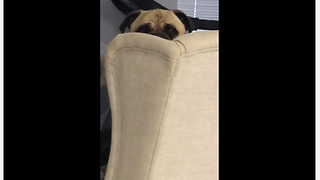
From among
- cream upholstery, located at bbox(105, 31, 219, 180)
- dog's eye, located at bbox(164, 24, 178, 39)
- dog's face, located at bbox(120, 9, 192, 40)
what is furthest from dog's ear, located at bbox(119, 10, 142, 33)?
cream upholstery, located at bbox(105, 31, 219, 180)

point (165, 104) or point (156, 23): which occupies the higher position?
point (165, 104)

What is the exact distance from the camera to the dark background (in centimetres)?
83

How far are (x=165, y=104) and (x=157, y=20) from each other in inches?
49.4

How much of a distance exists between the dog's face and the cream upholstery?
1.10 m

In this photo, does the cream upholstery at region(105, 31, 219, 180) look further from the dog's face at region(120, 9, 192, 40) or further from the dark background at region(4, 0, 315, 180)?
the dog's face at region(120, 9, 192, 40)

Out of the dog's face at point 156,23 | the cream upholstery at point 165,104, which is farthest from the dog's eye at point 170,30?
the cream upholstery at point 165,104

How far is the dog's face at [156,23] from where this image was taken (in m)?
2.08
